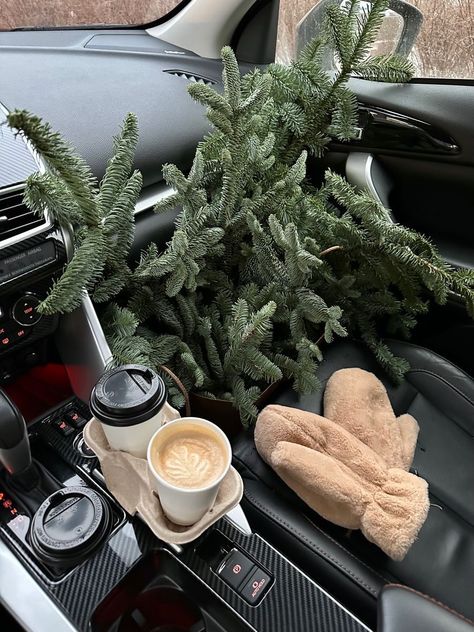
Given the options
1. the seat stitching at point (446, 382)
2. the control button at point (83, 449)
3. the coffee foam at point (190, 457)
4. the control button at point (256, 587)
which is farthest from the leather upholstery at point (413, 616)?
the seat stitching at point (446, 382)

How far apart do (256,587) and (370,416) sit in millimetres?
499

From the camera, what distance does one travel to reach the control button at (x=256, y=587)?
70 cm

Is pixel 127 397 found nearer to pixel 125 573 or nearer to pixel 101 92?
pixel 125 573

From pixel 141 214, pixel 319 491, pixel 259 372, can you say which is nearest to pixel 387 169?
pixel 141 214

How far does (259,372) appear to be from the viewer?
0.97 m

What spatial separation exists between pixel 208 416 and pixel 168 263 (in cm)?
37

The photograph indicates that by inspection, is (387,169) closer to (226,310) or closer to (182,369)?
(226,310)

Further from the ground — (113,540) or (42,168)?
(42,168)

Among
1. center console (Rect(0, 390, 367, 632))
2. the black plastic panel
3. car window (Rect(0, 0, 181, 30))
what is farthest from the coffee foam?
car window (Rect(0, 0, 181, 30))

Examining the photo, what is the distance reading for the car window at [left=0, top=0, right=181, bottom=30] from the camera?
158cm

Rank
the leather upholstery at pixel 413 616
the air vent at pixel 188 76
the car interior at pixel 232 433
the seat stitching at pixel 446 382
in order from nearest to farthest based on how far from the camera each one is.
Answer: the leather upholstery at pixel 413 616 → the car interior at pixel 232 433 → the seat stitching at pixel 446 382 → the air vent at pixel 188 76

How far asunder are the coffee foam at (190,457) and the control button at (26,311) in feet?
1.11

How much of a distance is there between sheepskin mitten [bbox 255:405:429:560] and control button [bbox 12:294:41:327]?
0.45 metres

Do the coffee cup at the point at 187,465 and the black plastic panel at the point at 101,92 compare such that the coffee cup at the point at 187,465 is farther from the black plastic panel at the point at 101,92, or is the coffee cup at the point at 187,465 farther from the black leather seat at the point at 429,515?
the black plastic panel at the point at 101,92
